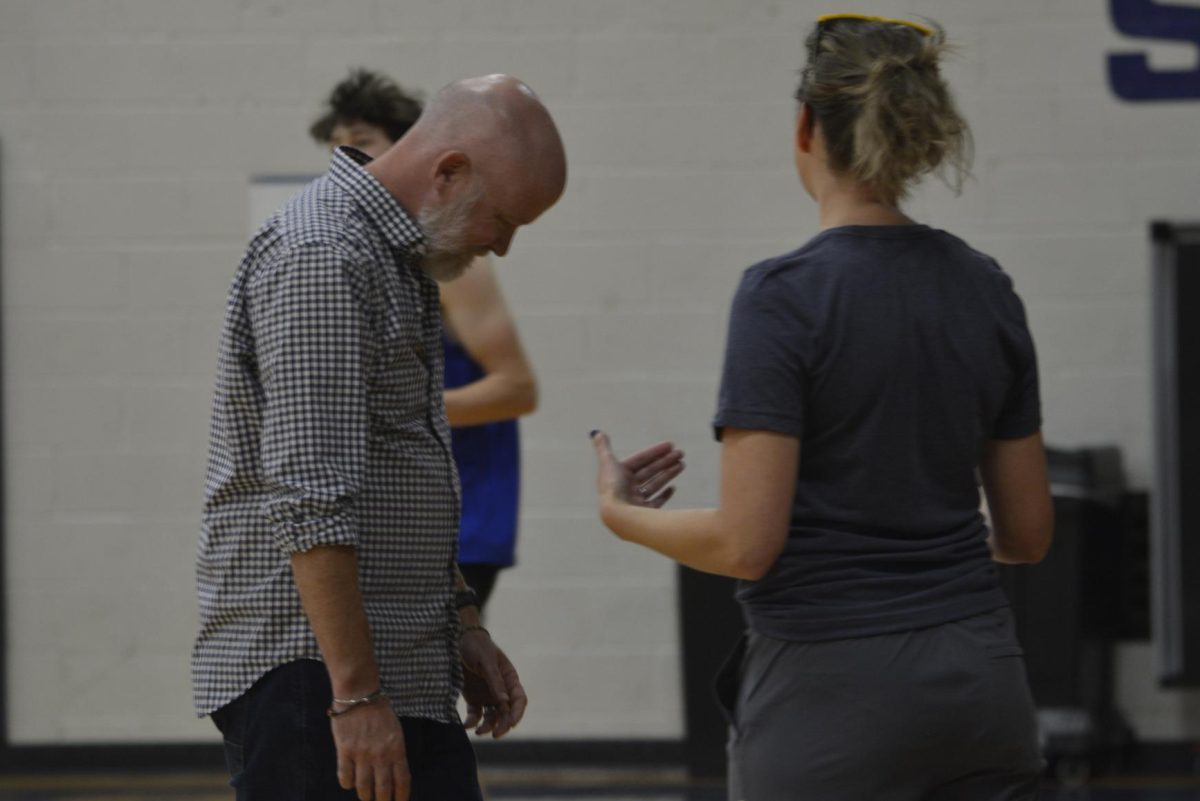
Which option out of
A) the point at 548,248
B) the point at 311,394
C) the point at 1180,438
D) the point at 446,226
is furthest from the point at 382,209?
Result: the point at 1180,438

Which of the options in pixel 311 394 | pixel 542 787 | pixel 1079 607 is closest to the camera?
pixel 311 394

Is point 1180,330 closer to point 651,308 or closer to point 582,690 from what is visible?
point 651,308

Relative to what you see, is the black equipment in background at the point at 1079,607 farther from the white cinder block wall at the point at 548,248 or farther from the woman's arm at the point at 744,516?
the woman's arm at the point at 744,516

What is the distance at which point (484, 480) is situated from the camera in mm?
2742

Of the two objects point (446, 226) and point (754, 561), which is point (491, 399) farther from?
point (754, 561)

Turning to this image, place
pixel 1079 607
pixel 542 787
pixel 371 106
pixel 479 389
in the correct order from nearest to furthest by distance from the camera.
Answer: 1. pixel 479 389
2. pixel 371 106
3. pixel 1079 607
4. pixel 542 787

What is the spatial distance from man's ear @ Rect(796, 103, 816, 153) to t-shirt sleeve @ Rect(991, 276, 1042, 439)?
250mm

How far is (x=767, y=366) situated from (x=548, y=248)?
290cm

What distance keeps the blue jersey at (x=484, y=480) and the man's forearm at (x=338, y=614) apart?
3.80 feet

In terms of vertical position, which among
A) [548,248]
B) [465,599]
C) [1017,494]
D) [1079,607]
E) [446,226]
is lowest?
[1079,607]

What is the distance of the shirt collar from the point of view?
5.30 ft

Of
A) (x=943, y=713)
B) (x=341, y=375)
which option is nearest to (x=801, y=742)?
(x=943, y=713)

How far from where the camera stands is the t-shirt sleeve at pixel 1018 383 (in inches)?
63.2

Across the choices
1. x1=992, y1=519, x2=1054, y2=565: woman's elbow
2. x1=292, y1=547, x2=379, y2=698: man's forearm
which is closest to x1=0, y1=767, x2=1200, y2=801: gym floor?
x1=992, y1=519, x2=1054, y2=565: woman's elbow
